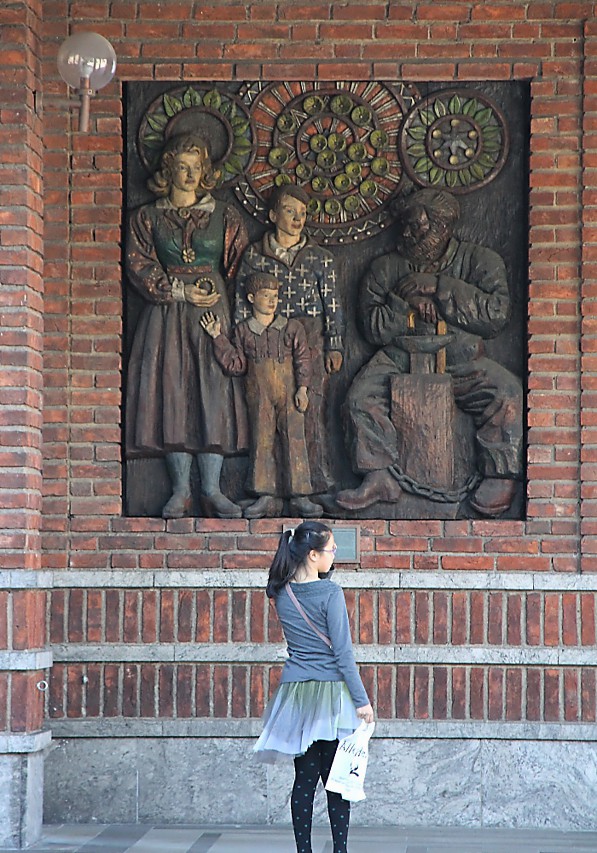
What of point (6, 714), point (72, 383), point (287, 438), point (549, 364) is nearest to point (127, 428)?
point (72, 383)

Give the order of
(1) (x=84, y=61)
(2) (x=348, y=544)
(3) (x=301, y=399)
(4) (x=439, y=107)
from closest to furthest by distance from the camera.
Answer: (1) (x=84, y=61), (2) (x=348, y=544), (3) (x=301, y=399), (4) (x=439, y=107)

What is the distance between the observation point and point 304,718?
20.4 ft

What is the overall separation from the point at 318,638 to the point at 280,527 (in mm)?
2021

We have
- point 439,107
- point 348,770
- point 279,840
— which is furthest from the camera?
point 439,107

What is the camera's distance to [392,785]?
318 inches

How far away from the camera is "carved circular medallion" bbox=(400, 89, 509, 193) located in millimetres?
8422

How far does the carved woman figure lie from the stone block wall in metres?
0.15

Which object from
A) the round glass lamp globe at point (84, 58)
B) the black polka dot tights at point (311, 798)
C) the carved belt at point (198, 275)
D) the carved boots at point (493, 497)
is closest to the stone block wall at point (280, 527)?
the carved boots at point (493, 497)

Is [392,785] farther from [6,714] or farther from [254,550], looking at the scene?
[6,714]

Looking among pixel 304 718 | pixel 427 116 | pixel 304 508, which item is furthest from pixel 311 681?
pixel 427 116

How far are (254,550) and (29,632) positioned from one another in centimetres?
132

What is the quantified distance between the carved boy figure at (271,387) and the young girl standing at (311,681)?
77.8 inches

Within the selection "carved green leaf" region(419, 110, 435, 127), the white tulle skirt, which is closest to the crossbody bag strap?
the white tulle skirt

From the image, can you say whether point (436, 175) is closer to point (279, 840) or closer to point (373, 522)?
point (373, 522)
